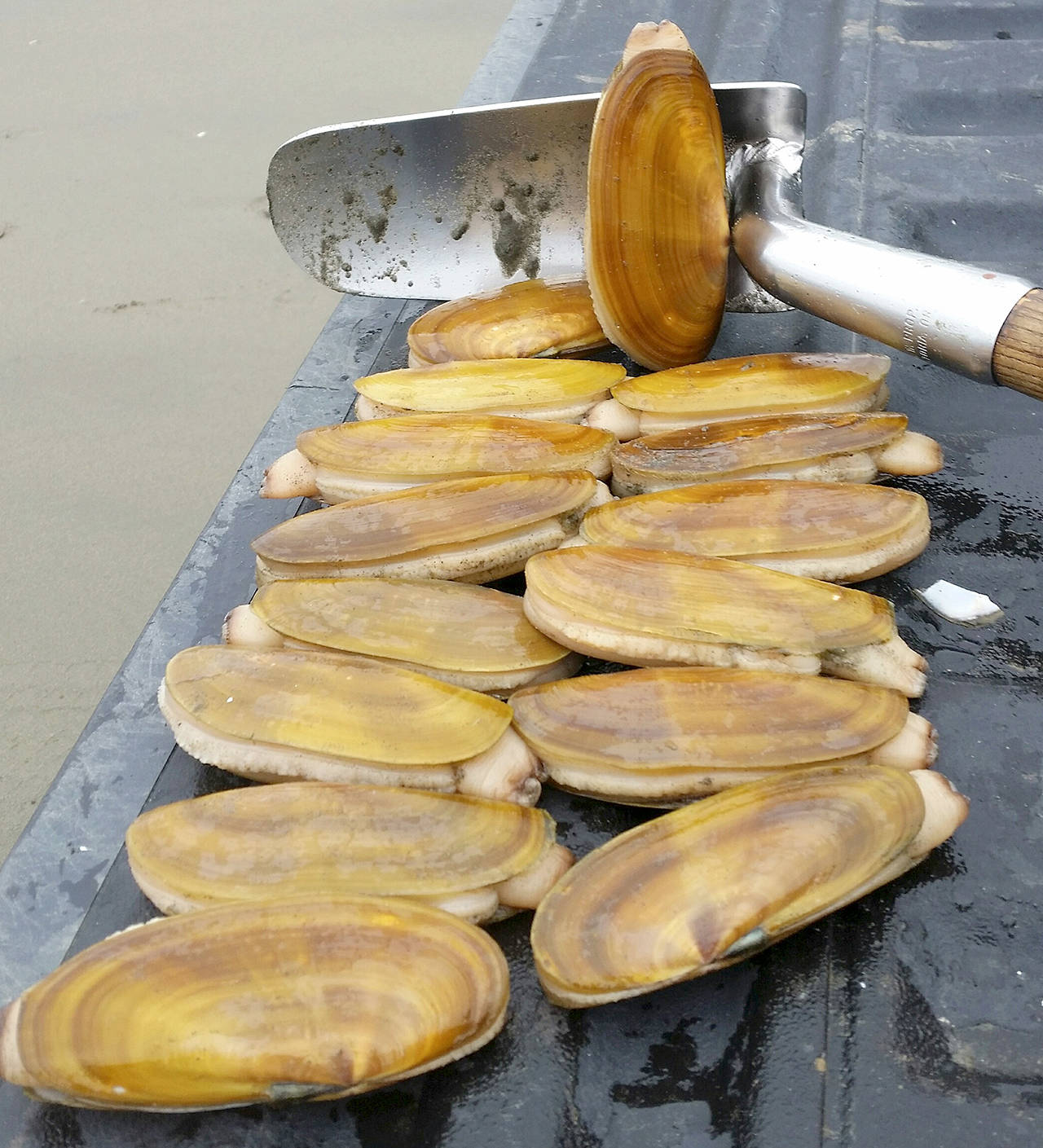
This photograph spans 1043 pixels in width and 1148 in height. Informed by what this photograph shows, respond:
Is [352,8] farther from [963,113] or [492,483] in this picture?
[492,483]

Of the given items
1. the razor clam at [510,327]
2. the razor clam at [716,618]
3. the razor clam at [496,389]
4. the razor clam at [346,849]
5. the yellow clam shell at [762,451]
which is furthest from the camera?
the razor clam at [510,327]

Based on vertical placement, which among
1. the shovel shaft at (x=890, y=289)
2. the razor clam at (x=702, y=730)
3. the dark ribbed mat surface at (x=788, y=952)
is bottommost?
the dark ribbed mat surface at (x=788, y=952)

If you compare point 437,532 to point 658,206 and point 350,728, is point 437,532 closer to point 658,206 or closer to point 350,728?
point 350,728

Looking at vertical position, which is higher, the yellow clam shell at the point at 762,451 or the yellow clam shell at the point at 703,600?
the yellow clam shell at the point at 762,451

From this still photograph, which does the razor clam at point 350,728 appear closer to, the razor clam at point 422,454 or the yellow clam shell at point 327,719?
the yellow clam shell at point 327,719

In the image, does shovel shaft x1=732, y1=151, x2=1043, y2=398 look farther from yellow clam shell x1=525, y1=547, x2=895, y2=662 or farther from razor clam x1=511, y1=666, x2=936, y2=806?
razor clam x1=511, y1=666, x2=936, y2=806

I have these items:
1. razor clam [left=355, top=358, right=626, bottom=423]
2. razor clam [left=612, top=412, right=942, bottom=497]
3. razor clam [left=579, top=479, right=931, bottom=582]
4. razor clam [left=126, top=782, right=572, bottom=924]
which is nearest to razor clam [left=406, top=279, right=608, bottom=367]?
razor clam [left=355, top=358, right=626, bottom=423]

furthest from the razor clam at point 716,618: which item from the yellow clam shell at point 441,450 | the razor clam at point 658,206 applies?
the razor clam at point 658,206

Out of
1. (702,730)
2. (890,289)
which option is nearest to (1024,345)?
(890,289)
